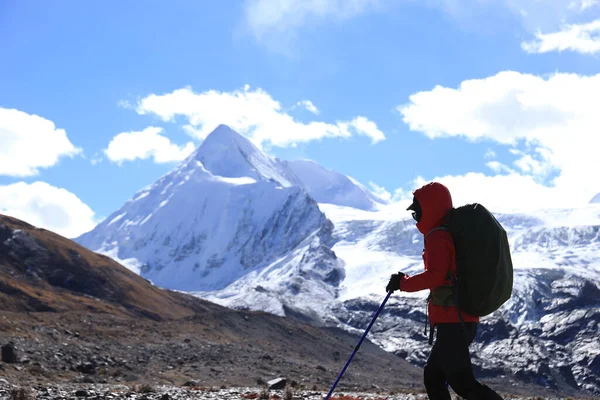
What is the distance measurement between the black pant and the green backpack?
0.30m

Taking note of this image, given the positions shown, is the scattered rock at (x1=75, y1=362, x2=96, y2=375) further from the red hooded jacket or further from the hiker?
the red hooded jacket

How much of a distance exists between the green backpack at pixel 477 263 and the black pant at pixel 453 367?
11.8 inches

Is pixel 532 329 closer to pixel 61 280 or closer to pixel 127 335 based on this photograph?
pixel 61 280

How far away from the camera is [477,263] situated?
25.8 feet

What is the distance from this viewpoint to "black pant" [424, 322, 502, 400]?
7.85 m

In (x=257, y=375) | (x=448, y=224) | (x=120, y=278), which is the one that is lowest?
(x=257, y=375)

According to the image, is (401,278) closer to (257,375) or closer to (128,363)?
(128,363)

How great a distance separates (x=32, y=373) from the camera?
27797mm

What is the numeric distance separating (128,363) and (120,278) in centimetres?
7311

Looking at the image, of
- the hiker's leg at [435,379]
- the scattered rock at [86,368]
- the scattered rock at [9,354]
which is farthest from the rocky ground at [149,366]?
the hiker's leg at [435,379]

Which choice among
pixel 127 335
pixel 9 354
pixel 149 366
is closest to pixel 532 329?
pixel 127 335

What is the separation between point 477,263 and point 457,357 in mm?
1079

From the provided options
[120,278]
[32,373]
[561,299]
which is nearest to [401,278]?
[32,373]

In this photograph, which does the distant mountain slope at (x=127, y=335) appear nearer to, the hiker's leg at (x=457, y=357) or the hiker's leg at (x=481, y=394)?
the hiker's leg at (x=457, y=357)
